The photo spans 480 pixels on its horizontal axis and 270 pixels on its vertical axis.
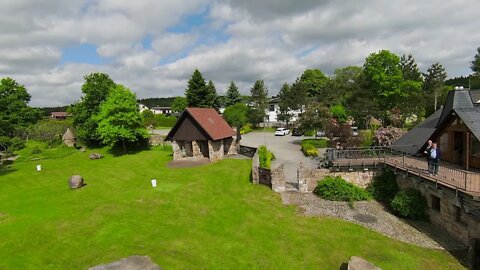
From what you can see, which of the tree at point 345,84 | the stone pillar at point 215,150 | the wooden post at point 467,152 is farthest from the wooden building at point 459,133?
the tree at point 345,84

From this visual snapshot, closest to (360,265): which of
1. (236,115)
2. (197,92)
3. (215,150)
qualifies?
(215,150)

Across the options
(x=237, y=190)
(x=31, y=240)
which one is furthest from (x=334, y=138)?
(x=31, y=240)

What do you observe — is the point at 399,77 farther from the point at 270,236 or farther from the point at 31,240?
the point at 31,240

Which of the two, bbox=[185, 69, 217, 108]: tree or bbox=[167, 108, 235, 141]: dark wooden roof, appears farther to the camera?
bbox=[185, 69, 217, 108]: tree

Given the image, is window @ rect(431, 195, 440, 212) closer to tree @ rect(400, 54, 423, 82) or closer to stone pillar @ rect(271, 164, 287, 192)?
stone pillar @ rect(271, 164, 287, 192)

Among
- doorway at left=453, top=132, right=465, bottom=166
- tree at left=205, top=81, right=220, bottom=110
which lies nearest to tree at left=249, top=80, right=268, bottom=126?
tree at left=205, top=81, right=220, bottom=110

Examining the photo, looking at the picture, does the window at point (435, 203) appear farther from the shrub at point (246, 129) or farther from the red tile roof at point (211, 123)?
the shrub at point (246, 129)

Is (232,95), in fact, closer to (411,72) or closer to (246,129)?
(246,129)
